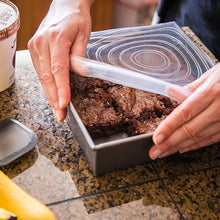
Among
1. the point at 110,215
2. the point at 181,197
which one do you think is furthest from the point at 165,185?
the point at 110,215

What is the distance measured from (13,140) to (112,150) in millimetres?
309

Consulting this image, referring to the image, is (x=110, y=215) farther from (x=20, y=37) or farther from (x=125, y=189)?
(x=20, y=37)

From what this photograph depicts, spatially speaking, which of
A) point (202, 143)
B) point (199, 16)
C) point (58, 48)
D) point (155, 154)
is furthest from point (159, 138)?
point (199, 16)

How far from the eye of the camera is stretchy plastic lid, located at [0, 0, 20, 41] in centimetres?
106

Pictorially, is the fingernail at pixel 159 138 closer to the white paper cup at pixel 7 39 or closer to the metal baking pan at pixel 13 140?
the metal baking pan at pixel 13 140

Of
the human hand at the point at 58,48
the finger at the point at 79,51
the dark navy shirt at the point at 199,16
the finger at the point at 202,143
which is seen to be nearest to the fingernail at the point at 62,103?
the human hand at the point at 58,48

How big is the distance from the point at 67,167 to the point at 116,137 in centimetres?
18

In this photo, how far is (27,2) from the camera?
91.7 inches

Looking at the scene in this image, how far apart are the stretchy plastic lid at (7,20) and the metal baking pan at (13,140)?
0.27 metres

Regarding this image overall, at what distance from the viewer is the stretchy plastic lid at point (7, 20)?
3.48 feet

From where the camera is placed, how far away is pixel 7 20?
1097 millimetres

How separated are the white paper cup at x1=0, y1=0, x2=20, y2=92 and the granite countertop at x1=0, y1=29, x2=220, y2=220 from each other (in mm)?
151

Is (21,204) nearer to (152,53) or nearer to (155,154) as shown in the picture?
(155,154)

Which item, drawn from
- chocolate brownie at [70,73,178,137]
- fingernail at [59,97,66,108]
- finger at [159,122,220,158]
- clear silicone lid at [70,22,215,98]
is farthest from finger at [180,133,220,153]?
Result: fingernail at [59,97,66,108]
